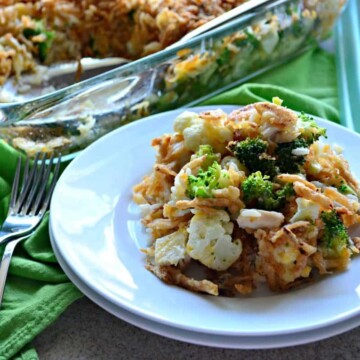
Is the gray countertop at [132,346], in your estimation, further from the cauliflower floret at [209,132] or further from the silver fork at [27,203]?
the cauliflower floret at [209,132]

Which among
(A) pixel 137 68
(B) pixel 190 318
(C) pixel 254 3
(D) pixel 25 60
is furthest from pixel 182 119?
(D) pixel 25 60

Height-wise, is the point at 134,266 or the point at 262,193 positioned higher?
the point at 262,193

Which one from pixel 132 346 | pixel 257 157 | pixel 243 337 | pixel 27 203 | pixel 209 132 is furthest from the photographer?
pixel 27 203

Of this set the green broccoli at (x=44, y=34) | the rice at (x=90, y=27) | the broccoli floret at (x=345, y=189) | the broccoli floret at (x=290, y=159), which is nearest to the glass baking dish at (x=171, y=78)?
the rice at (x=90, y=27)

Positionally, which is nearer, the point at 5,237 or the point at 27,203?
the point at 5,237

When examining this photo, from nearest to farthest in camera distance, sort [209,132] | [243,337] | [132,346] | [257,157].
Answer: [243,337] → [132,346] → [257,157] → [209,132]

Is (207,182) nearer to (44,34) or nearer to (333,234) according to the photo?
(333,234)

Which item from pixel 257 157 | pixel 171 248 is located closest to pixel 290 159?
pixel 257 157

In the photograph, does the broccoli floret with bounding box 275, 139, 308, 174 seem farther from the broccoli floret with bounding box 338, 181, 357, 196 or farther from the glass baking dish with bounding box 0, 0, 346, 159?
the glass baking dish with bounding box 0, 0, 346, 159
